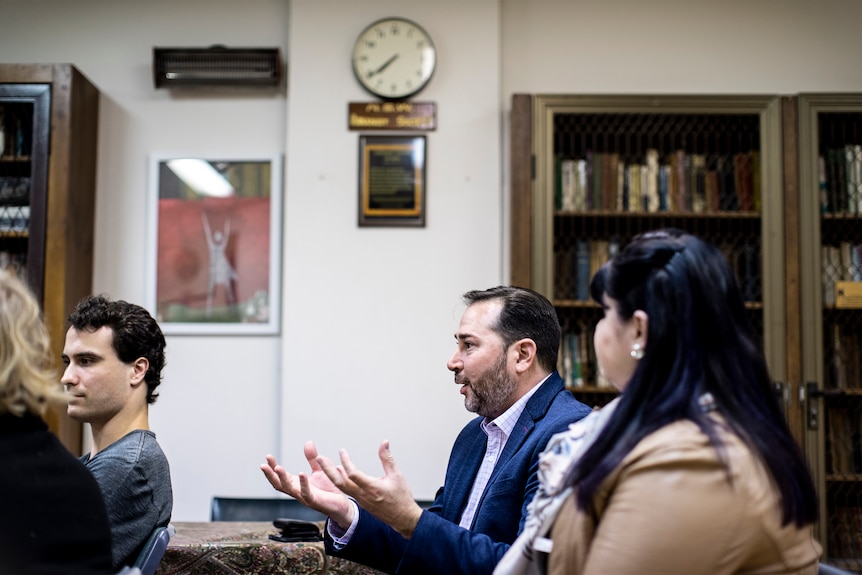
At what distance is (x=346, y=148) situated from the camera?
397 centimetres

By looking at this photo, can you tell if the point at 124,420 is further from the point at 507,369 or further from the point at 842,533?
the point at 842,533

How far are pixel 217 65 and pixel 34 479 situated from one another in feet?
9.99

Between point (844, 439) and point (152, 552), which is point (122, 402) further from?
point (844, 439)

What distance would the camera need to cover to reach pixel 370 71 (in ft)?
13.0

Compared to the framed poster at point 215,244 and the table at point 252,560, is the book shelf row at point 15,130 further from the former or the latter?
the table at point 252,560

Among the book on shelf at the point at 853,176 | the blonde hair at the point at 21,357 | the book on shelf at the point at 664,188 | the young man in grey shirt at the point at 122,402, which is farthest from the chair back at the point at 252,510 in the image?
the book on shelf at the point at 853,176

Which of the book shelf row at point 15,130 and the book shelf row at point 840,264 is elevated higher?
the book shelf row at point 15,130

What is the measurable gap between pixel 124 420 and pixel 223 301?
6.99 ft

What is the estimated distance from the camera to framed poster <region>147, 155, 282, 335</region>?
4.08 metres

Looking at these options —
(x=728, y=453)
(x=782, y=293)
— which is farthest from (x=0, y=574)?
(x=782, y=293)

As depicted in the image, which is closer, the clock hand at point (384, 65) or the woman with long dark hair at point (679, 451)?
the woman with long dark hair at point (679, 451)

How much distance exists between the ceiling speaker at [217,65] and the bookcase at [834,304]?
245 centimetres

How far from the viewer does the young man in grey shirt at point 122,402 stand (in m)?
Result: 1.80

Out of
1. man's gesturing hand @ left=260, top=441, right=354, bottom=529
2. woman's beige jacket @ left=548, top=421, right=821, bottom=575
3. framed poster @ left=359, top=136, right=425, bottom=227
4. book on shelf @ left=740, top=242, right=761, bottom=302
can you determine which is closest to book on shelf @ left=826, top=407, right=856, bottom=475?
book on shelf @ left=740, top=242, right=761, bottom=302
